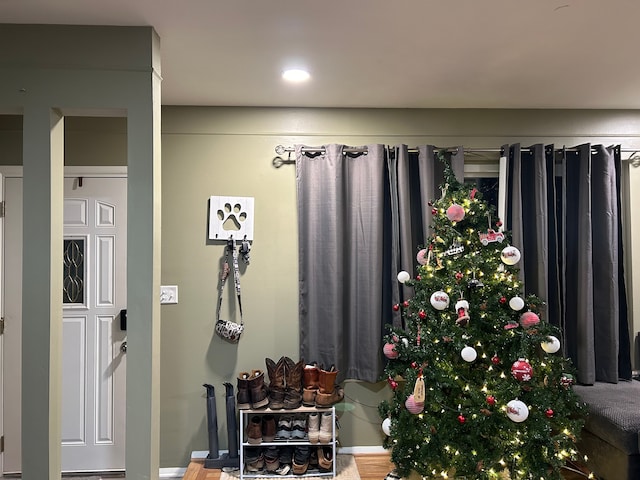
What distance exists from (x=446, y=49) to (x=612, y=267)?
2.00 meters

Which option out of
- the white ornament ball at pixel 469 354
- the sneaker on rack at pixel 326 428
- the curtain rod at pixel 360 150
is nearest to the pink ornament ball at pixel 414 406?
the white ornament ball at pixel 469 354

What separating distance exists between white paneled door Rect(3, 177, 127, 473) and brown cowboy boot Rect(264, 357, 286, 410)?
40.1 inches

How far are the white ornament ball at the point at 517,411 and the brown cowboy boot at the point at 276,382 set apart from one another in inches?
52.8

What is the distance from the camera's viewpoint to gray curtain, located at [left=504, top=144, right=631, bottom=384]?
3.43 m

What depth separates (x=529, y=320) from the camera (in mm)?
2855

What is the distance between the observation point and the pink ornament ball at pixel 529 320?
285cm

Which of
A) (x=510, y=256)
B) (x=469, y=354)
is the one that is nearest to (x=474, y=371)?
(x=469, y=354)

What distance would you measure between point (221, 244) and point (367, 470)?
176cm

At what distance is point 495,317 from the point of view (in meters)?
2.84

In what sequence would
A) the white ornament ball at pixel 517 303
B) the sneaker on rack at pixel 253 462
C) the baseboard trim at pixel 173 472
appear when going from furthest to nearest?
the baseboard trim at pixel 173 472 < the sneaker on rack at pixel 253 462 < the white ornament ball at pixel 517 303

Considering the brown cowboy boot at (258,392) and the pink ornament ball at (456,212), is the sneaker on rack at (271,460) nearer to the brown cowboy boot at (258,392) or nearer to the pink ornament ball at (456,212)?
the brown cowboy boot at (258,392)

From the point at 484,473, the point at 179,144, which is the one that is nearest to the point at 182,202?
the point at 179,144

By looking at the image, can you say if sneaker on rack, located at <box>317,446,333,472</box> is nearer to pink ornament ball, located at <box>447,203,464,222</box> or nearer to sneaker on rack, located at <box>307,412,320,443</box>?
sneaker on rack, located at <box>307,412,320,443</box>

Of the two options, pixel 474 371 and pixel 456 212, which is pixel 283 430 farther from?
pixel 456 212
